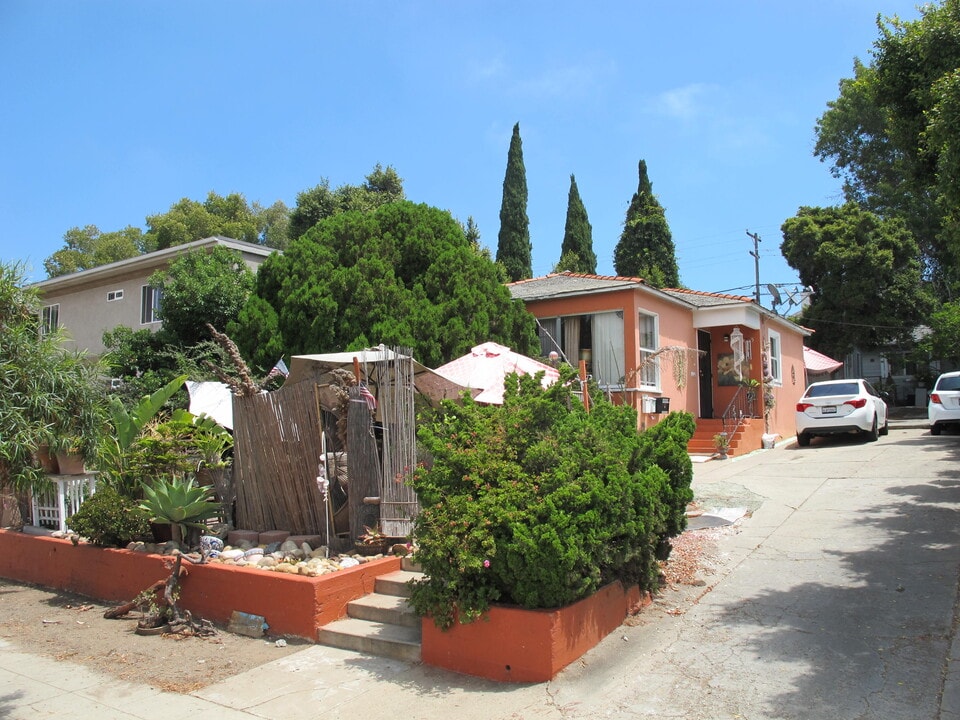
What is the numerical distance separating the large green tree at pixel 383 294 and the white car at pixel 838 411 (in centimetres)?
670

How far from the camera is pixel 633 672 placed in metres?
5.25

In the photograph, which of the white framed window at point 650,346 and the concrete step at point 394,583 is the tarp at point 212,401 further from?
the white framed window at point 650,346

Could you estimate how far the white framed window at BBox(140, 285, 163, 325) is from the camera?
21.4 metres

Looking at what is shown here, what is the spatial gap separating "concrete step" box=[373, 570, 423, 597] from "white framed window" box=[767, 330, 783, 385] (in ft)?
53.4

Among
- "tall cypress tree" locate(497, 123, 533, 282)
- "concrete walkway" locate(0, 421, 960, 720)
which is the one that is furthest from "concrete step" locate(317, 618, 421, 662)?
"tall cypress tree" locate(497, 123, 533, 282)

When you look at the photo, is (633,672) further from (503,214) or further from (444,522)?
(503,214)

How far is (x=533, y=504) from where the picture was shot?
537cm

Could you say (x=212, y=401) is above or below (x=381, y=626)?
above

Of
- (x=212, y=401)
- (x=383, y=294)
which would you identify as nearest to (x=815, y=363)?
(x=383, y=294)

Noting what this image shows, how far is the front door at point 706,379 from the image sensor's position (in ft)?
65.5

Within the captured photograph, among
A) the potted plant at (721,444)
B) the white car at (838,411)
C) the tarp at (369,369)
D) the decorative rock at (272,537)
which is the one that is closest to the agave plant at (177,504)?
the decorative rock at (272,537)

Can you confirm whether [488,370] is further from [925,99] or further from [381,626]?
[925,99]

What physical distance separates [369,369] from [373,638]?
3588mm

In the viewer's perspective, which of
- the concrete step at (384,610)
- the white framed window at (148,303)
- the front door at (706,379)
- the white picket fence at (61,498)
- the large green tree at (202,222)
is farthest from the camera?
the large green tree at (202,222)
